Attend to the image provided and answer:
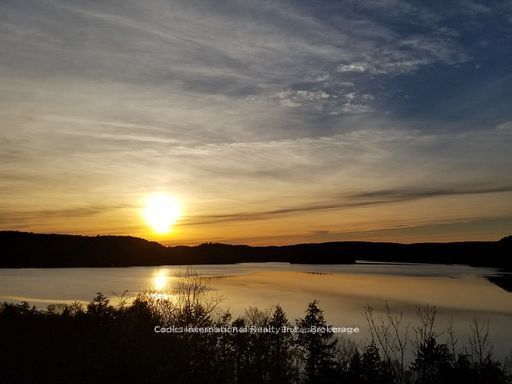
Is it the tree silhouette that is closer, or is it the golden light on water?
the tree silhouette

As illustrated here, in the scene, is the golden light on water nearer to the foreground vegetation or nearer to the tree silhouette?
the foreground vegetation

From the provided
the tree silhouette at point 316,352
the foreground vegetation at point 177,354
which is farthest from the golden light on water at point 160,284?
the tree silhouette at point 316,352

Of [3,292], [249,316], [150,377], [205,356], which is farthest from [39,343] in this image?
[3,292]

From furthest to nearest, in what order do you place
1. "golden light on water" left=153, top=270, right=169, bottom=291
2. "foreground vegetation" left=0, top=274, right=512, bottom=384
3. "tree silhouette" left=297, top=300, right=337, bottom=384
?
"golden light on water" left=153, top=270, right=169, bottom=291 → "tree silhouette" left=297, top=300, right=337, bottom=384 → "foreground vegetation" left=0, top=274, right=512, bottom=384

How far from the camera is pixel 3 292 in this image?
362 feet

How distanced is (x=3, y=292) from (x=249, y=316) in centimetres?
6983

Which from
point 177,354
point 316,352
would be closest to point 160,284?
point 316,352

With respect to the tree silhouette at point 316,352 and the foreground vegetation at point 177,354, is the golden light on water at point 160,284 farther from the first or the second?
the tree silhouette at point 316,352

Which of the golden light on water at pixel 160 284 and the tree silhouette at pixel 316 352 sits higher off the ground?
the golden light on water at pixel 160 284

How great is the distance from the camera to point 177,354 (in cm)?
2769

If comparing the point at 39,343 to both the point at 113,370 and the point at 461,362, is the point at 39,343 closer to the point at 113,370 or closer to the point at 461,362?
the point at 113,370

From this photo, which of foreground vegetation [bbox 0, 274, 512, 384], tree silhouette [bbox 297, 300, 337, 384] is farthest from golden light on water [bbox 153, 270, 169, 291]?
tree silhouette [bbox 297, 300, 337, 384]

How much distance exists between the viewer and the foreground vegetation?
24.5m

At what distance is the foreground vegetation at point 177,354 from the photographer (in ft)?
80.3
